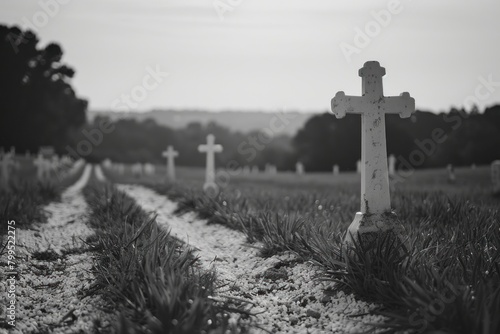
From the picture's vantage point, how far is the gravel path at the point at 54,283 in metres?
3.51

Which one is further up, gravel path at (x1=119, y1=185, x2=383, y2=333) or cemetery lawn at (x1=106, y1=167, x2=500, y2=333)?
cemetery lawn at (x1=106, y1=167, x2=500, y2=333)

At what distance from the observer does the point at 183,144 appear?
6331 cm

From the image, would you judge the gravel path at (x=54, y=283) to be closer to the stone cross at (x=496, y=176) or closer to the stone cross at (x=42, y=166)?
the stone cross at (x=496, y=176)

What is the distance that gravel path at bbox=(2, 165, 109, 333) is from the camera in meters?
3.51

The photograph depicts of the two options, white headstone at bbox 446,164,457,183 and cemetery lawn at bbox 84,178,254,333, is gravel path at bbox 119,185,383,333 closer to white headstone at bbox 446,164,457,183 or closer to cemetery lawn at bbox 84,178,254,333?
cemetery lawn at bbox 84,178,254,333

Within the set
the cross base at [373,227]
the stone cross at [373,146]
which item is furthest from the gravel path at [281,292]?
the stone cross at [373,146]

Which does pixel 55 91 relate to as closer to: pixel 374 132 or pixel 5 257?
pixel 5 257

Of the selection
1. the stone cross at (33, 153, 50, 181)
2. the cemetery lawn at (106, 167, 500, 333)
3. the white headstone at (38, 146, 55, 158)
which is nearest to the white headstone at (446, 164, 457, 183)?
the cemetery lawn at (106, 167, 500, 333)

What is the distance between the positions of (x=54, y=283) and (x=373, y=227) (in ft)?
12.0

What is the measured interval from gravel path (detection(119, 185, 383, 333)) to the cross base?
619 millimetres

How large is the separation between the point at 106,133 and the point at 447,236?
232 ft

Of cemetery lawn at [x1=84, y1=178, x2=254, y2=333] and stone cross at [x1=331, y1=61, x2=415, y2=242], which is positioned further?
stone cross at [x1=331, y1=61, x2=415, y2=242]

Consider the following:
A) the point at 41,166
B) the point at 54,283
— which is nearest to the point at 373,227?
the point at 54,283

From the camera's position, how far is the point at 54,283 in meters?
4.40
